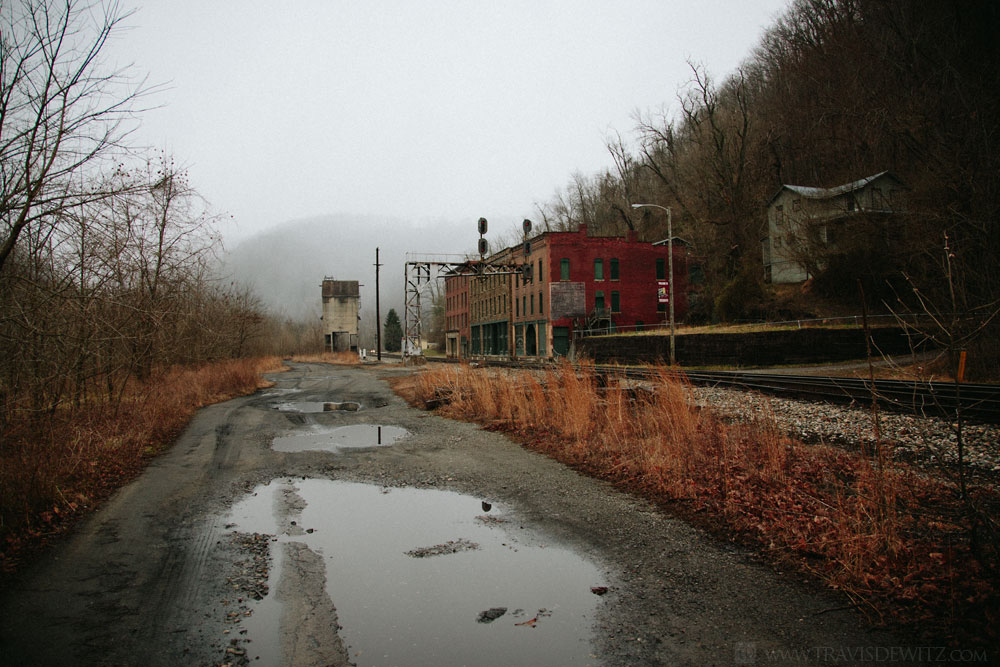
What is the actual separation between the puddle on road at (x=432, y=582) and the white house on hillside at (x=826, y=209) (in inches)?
1066

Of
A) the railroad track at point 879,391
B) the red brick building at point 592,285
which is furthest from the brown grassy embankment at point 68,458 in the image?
the red brick building at point 592,285

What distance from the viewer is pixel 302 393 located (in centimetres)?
2323

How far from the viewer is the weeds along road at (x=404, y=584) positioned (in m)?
3.66

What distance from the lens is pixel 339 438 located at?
39.3 feet

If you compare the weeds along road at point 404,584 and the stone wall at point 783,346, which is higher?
the stone wall at point 783,346

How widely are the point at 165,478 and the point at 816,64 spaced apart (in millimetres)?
47993

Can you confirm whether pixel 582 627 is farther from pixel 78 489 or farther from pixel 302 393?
pixel 302 393

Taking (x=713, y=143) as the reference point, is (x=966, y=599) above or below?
below

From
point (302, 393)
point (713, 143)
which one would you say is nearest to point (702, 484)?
point (302, 393)

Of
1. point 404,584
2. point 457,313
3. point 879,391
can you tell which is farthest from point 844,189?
point 457,313

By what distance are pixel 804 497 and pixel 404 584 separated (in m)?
4.29

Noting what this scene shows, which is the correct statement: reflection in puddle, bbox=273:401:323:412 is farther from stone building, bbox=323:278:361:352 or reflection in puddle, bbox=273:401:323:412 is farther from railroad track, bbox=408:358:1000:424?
stone building, bbox=323:278:361:352

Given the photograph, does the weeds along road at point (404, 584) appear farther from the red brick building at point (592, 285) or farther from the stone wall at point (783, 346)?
the red brick building at point (592, 285)

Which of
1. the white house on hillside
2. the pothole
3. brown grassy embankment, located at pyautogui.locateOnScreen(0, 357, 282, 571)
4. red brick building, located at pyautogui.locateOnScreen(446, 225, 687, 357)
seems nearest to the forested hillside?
the white house on hillside
